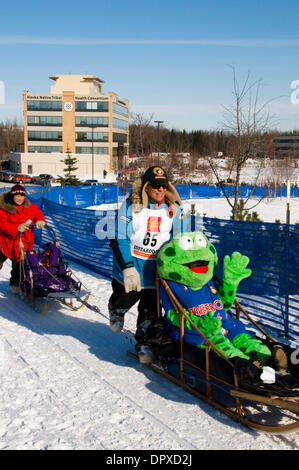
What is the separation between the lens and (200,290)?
4582 mm

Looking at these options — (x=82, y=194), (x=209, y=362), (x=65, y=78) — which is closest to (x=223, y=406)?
(x=209, y=362)

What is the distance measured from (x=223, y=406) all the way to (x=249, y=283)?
3.11 meters

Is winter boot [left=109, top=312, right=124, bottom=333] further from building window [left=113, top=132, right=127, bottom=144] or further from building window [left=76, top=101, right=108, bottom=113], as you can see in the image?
building window [left=113, top=132, right=127, bottom=144]

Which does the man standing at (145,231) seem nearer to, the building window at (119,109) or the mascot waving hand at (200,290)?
the mascot waving hand at (200,290)

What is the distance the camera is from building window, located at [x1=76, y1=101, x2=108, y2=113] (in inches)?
2781

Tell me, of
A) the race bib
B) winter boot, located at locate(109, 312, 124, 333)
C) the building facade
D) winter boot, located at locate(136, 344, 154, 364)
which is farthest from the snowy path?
the building facade

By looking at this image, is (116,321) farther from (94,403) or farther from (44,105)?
(44,105)

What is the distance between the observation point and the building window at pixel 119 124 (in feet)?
238

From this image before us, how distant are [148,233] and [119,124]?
72956mm

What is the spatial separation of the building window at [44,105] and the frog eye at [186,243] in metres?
70.8

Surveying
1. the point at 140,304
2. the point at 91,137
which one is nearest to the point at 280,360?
the point at 140,304

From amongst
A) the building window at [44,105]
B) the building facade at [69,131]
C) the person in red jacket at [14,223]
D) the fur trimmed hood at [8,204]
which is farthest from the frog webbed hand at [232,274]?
the building window at [44,105]

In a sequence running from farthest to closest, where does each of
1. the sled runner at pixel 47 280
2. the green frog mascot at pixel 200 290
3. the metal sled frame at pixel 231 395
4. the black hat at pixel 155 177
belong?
1. the sled runner at pixel 47 280
2. the black hat at pixel 155 177
3. the green frog mascot at pixel 200 290
4. the metal sled frame at pixel 231 395
